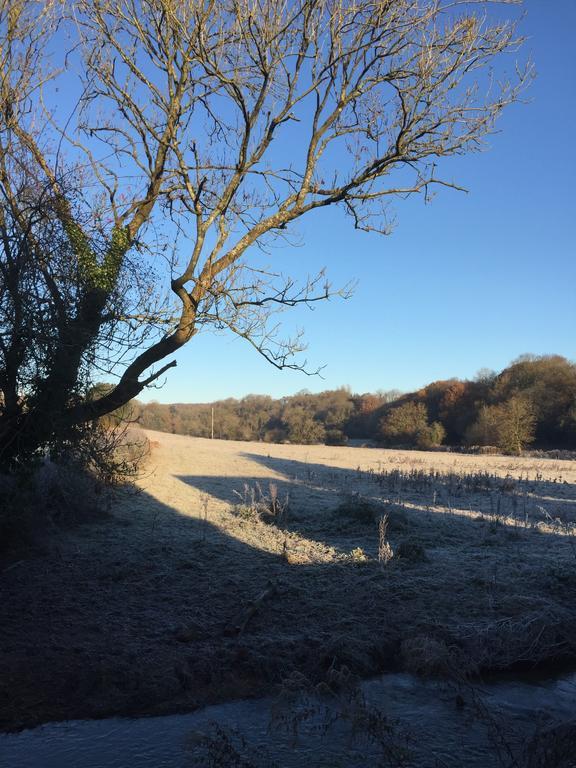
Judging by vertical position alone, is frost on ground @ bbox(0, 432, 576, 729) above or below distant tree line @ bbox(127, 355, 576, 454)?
below

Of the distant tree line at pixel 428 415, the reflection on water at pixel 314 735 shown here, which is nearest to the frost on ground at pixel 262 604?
the reflection on water at pixel 314 735

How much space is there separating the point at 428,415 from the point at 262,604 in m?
50.7

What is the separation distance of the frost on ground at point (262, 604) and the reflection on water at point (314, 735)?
195 mm

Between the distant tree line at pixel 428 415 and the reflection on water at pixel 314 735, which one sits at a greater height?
the distant tree line at pixel 428 415

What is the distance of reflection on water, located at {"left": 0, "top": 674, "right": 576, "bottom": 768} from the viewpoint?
3574mm

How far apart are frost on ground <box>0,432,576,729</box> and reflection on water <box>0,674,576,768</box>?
0.20 metres

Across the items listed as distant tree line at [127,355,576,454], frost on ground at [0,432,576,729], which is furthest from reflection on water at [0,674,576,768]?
distant tree line at [127,355,576,454]

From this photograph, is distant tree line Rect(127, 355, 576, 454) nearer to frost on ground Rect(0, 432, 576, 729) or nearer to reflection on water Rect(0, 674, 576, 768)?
frost on ground Rect(0, 432, 576, 729)

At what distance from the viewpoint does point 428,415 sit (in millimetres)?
54812

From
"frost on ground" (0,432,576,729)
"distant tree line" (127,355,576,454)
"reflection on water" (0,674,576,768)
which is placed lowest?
"reflection on water" (0,674,576,768)

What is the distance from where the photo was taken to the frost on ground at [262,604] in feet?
14.5

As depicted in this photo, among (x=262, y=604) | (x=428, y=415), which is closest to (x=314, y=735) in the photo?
(x=262, y=604)

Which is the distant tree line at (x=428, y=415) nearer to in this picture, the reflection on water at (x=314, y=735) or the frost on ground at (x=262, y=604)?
the frost on ground at (x=262, y=604)

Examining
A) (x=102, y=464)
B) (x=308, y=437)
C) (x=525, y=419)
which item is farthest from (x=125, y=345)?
(x=308, y=437)
